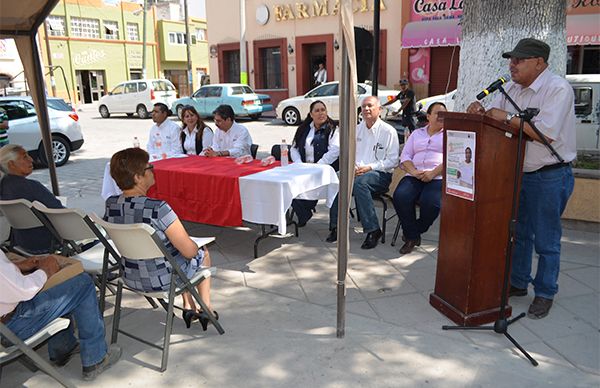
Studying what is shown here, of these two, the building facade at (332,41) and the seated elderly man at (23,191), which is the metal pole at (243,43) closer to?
the building facade at (332,41)

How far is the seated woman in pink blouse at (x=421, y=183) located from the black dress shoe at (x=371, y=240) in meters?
0.27

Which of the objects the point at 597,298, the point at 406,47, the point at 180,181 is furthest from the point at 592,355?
the point at 406,47

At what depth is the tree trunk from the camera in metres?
4.55

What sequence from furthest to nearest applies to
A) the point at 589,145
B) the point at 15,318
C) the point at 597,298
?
the point at 589,145 < the point at 597,298 < the point at 15,318

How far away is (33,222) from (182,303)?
1.19m

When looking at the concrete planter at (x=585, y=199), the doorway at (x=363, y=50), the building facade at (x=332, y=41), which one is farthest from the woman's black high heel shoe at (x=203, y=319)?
the building facade at (x=332, y=41)

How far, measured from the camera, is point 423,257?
15.1 feet

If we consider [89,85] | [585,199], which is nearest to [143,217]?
[585,199]

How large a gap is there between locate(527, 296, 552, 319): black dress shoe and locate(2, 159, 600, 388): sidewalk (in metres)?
0.05

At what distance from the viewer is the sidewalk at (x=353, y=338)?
2760 mm

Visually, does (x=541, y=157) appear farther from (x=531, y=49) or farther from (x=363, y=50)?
(x=363, y=50)

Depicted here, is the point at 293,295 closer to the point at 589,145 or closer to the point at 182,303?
the point at 182,303

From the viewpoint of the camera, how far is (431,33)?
16.9m

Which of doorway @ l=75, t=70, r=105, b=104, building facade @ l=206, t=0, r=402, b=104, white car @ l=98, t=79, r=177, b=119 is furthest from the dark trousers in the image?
doorway @ l=75, t=70, r=105, b=104
